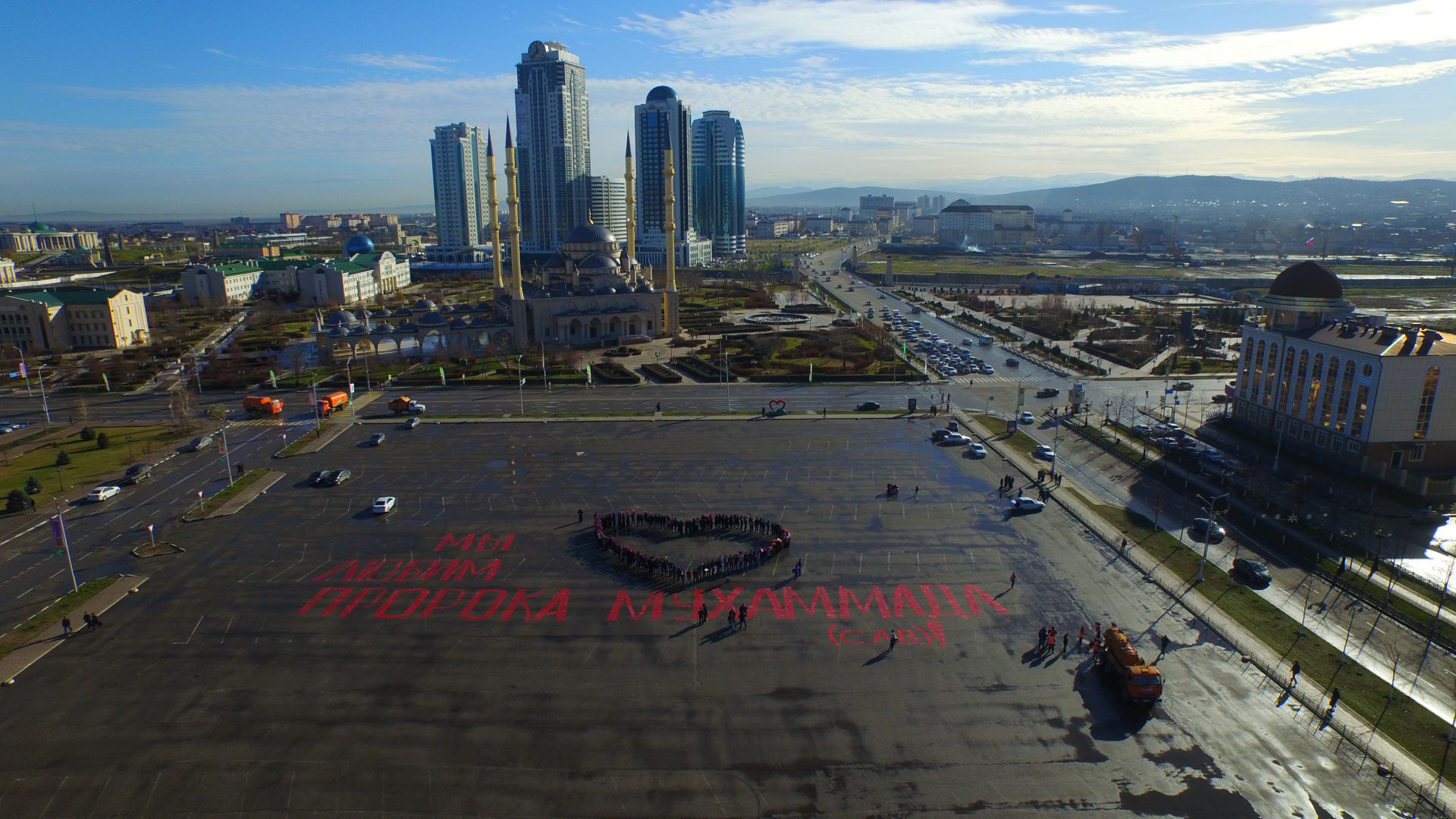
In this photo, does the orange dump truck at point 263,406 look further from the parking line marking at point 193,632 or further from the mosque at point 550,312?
the parking line marking at point 193,632

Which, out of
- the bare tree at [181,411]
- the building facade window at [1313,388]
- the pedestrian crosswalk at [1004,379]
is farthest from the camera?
the pedestrian crosswalk at [1004,379]

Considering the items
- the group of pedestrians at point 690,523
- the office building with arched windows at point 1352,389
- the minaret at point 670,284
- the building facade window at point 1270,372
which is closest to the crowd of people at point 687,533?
the group of pedestrians at point 690,523

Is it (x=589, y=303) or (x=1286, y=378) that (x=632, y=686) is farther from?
(x=589, y=303)

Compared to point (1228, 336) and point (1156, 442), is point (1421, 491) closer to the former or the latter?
point (1156, 442)

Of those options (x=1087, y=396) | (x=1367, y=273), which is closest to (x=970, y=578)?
(x=1087, y=396)

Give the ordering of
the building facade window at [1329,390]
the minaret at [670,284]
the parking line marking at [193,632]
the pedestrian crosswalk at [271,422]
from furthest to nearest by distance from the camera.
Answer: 1. the minaret at [670,284]
2. the pedestrian crosswalk at [271,422]
3. the building facade window at [1329,390]
4. the parking line marking at [193,632]

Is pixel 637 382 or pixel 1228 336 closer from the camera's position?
pixel 637 382

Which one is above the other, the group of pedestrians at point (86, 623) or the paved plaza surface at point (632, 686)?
the group of pedestrians at point (86, 623)

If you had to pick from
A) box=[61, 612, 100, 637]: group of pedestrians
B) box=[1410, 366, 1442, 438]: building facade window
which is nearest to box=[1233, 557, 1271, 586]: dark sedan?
box=[1410, 366, 1442, 438]: building facade window
